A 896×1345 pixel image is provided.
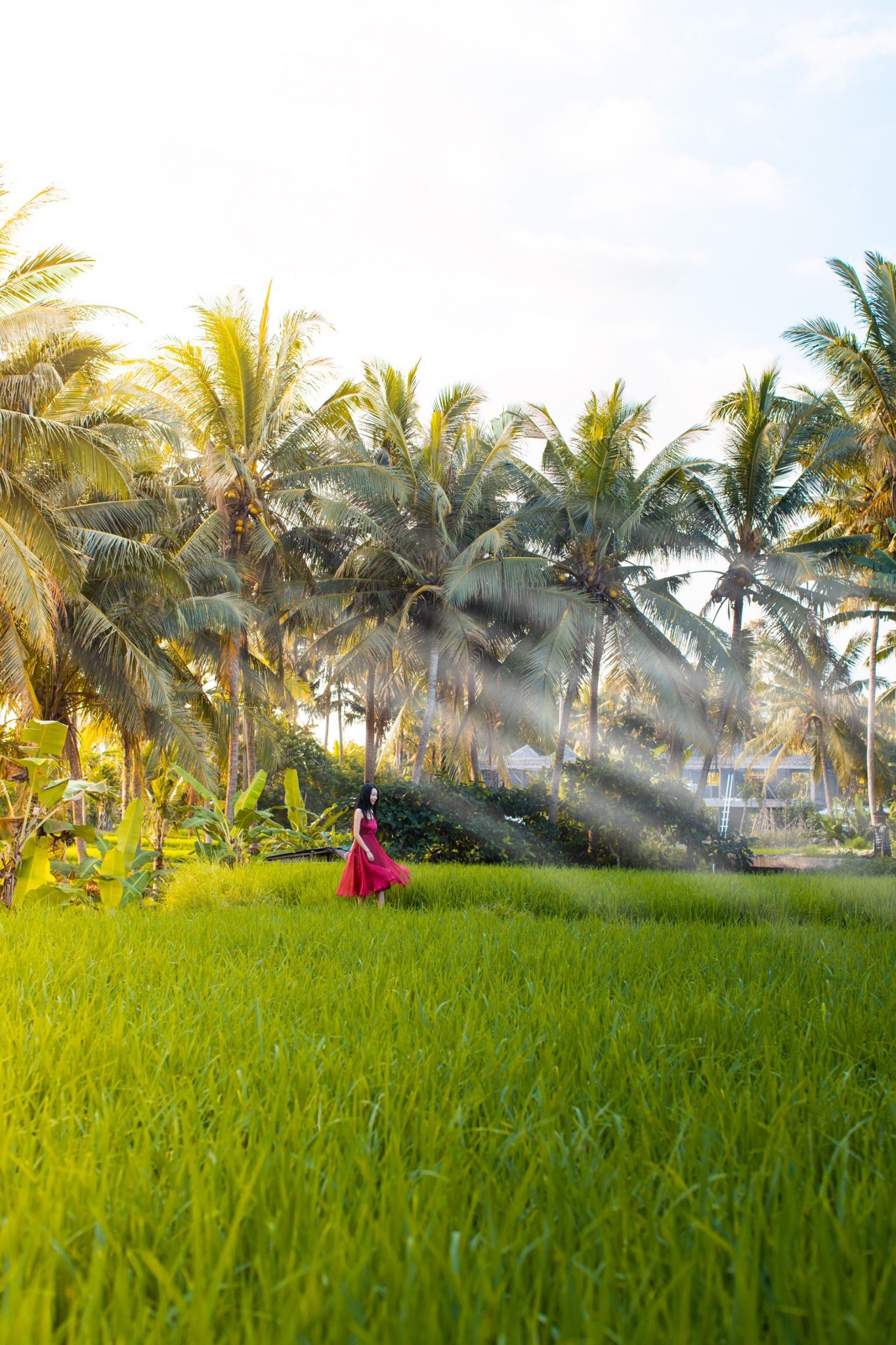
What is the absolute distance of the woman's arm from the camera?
686cm

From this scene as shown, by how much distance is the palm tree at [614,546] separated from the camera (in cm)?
1617

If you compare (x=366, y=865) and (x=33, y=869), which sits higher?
(x=366, y=865)

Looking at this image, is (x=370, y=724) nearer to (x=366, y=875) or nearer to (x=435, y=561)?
(x=435, y=561)

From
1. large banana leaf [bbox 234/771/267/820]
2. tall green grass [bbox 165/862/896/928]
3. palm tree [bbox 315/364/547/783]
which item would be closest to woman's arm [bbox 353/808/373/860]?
tall green grass [bbox 165/862/896/928]

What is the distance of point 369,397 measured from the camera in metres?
17.5

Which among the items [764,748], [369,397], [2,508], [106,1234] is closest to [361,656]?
[369,397]

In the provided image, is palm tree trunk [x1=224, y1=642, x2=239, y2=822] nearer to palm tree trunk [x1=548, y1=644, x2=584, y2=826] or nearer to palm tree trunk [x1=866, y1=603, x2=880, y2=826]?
palm tree trunk [x1=548, y1=644, x2=584, y2=826]

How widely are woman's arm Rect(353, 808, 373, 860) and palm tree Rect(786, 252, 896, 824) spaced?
13288mm

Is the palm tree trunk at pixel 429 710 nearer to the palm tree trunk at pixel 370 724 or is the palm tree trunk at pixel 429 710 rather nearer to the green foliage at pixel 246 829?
the palm tree trunk at pixel 370 724

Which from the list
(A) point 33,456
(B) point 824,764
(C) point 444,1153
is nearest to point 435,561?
(A) point 33,456

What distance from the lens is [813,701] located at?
24.4 m

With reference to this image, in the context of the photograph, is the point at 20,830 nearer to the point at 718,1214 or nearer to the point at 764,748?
the point at 718,1214

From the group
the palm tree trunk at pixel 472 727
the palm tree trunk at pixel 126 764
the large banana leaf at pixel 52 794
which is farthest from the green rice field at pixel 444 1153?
the palm tree trunk at pixel 472 727

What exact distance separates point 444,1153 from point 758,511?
17546mm
